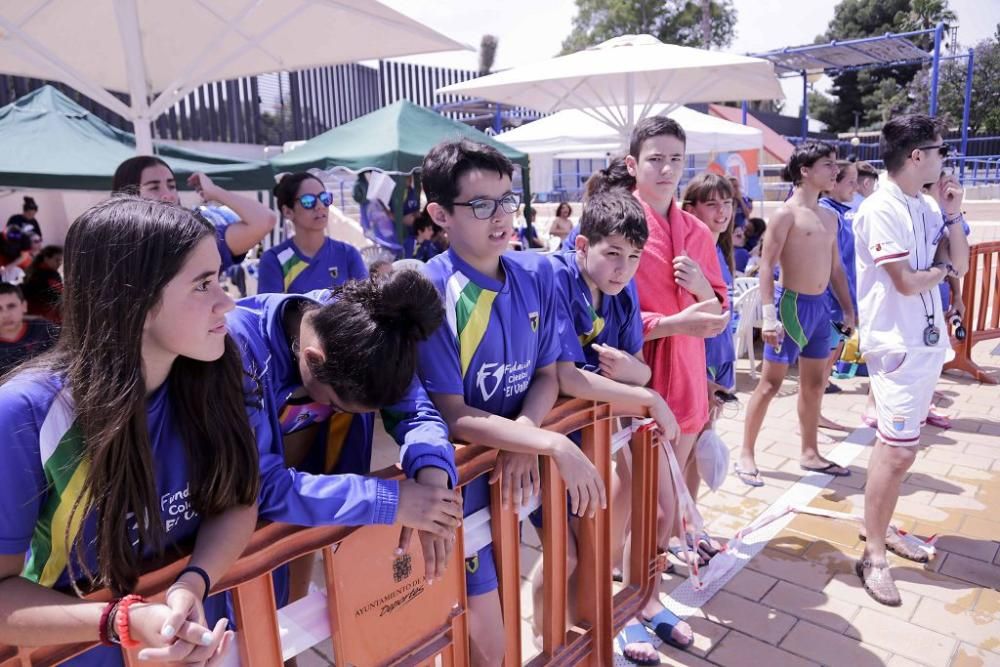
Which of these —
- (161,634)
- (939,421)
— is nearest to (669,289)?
(161,634)

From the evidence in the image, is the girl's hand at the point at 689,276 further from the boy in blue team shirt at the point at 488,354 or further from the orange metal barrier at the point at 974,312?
the orange metal barrier at the point at 974,312

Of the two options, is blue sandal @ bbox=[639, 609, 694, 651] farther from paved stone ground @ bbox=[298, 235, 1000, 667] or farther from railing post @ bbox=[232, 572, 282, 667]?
railing post @ bbox=[232, 572, 282, 667]

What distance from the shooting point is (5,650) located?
1.07 meters

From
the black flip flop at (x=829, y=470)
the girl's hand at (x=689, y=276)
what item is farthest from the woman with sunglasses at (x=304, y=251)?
the black flip flop at (x=829, y=470)

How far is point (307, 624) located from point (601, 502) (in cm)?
92

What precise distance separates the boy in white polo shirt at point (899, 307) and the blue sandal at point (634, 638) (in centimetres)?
117

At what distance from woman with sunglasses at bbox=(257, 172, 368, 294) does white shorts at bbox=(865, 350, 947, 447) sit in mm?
3006

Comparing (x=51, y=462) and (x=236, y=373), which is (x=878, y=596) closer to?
(x=236, y=373)

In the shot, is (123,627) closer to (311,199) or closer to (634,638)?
(634,638)

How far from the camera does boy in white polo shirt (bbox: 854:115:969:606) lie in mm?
3135

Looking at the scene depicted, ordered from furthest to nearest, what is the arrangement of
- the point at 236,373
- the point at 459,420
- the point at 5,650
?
1. the point at 459,420
2. the point at 236,373
3. the point at 5,650

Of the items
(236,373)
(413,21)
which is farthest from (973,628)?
(413,21)

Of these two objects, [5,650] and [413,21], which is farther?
[413,21]

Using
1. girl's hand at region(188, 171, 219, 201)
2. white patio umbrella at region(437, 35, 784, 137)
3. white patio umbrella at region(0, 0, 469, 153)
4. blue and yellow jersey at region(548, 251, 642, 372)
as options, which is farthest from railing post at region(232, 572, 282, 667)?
white patio umbrella at region(437, 35, 784, 137)
